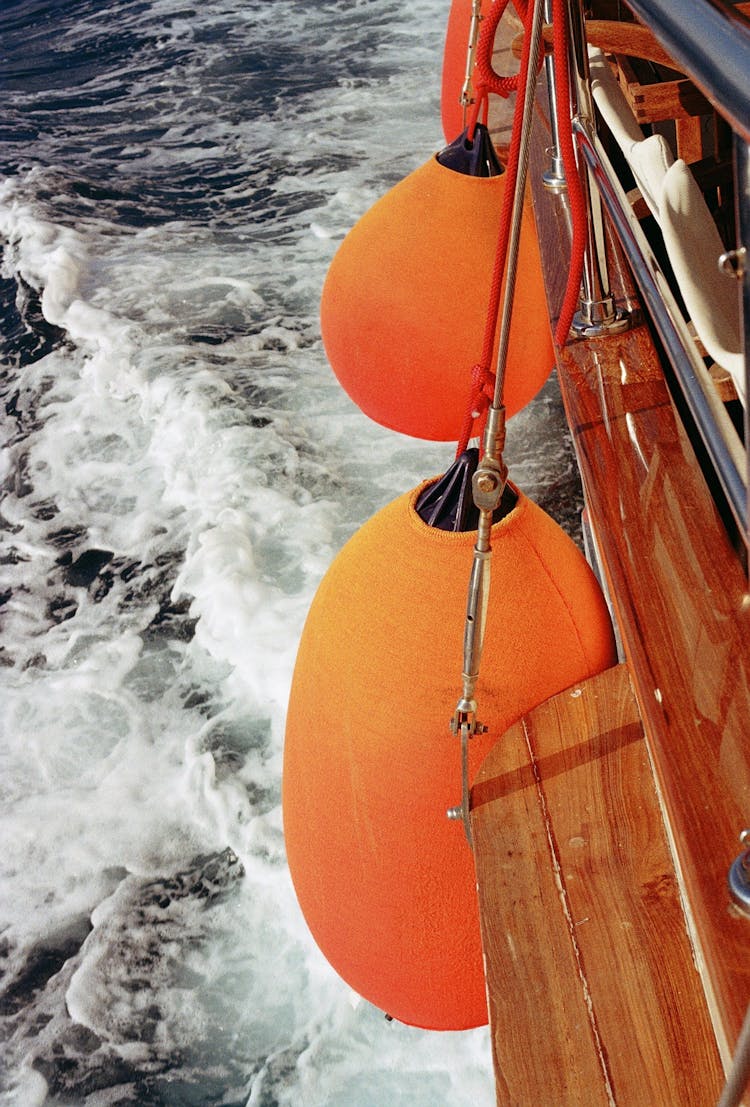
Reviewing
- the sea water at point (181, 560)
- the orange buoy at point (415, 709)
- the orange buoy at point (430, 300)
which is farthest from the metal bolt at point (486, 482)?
the sea water at point (181, 560)

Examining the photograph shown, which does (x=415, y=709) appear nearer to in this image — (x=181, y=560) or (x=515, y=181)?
(x=515, y=181)

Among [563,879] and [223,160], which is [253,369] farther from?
[563,879]

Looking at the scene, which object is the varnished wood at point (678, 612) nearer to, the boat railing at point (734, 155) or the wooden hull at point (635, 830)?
the wooden hull at point (635, 830)

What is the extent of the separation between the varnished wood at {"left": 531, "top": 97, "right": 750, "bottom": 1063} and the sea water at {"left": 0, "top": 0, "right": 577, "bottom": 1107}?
1.62m

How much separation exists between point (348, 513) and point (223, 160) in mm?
4392

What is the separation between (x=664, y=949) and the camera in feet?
3.90

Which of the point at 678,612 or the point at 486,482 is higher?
the point at 486,482

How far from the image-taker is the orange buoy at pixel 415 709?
142 centimetres

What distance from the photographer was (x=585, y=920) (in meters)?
1.24

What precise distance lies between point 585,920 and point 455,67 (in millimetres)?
3769

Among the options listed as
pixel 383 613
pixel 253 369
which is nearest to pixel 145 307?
pixel 253 369

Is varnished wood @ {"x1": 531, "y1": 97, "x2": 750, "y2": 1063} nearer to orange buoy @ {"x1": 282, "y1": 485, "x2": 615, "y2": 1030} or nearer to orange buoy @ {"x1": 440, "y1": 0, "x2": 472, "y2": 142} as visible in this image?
orange buoy @ {"x1": 282, "y1": 485, "x2": 615, "y2": 1030}

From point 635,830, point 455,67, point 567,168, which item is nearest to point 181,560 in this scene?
point 455,67

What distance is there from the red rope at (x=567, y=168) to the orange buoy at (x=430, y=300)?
605 millimetres
